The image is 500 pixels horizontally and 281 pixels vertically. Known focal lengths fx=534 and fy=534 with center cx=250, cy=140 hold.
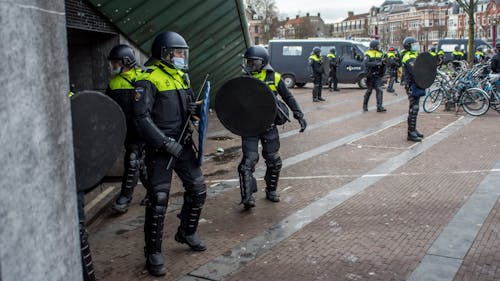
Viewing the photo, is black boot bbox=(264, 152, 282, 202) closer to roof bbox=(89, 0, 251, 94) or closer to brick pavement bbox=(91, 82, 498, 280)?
brick pavement bbox=(91, 82, 498, 280)

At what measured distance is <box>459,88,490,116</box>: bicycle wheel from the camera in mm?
12977

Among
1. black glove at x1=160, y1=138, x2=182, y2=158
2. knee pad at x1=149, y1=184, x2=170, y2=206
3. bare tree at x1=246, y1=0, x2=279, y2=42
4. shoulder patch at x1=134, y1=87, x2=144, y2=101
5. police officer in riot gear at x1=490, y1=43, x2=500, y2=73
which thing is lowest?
knee pad at x1=149, y1=184, x2=170, y2=206

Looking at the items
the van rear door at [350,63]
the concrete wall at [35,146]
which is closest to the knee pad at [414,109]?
the concrete wall at [35,146]

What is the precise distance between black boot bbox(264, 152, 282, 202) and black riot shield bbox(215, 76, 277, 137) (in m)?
0.76

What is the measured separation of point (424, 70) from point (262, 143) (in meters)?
5.07

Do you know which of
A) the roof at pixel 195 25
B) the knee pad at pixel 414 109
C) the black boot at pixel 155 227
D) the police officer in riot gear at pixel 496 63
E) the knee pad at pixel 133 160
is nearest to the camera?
the black boot at pixel 155 227

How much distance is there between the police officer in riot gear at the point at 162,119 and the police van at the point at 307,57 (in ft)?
61.7

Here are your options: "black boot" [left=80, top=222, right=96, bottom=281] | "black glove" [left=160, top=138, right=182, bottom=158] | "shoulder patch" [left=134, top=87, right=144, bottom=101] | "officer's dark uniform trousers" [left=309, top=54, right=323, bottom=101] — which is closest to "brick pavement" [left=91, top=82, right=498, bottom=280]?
"black boot" [left=80, top=222, right=96, bottom=281]

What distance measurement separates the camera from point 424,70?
986cm

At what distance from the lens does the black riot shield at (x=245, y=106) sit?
5.32 metres

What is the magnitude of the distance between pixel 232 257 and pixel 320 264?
0.75m

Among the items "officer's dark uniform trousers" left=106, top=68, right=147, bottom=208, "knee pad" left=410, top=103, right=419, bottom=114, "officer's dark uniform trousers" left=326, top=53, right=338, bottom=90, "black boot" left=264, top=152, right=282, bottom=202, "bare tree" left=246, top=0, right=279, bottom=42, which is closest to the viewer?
"officer's dark uniform trousers" left=106, top=68, right=147, bottom=208

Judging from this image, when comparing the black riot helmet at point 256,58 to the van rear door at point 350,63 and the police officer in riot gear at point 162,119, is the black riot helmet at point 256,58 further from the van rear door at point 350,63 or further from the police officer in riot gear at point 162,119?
the van rear door at point 350,63

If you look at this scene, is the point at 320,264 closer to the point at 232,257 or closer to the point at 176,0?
the point at 232,257
